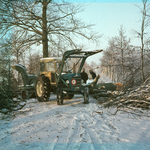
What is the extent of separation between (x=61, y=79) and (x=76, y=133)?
4.86 metres

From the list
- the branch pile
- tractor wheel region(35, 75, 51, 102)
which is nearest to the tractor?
tractor wheel region(35, 75, 51, 102)

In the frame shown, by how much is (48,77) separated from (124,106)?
456 cm

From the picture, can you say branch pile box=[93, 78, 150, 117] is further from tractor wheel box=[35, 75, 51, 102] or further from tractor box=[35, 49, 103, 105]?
tractor wheel box=[35, 75, 51, 102]

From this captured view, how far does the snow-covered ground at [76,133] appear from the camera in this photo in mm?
3334

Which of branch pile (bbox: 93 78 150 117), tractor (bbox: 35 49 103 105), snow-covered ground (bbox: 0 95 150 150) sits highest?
tractor (bbox: 35 49 103 105)

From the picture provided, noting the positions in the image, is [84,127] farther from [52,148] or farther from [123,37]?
[123,37]

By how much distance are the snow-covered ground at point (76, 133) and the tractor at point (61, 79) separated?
291cm

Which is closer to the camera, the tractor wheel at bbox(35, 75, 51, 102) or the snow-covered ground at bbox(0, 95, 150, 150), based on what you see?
the snow-covered ground at bbox(0, 95, 150, 150)

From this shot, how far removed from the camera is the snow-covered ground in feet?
10.9

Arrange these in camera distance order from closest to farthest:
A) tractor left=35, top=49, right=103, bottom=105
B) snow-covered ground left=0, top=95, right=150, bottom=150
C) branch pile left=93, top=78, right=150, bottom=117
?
1. snow-covered ground left=0, top=95, right=150, bottom=150
2. branch pile left=93, top=78, right=150, bottom=117
3. tractor left=35, top=49, right=103, bottom=105

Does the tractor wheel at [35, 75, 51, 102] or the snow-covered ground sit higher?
the tractor wheel at [35, 75, 51, 102]

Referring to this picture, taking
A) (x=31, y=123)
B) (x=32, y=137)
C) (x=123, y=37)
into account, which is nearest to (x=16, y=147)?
(x=32, y=137)

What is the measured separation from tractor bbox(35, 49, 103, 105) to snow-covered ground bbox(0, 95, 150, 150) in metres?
2.91

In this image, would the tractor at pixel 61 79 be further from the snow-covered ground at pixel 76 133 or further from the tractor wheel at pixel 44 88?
the snow-covered ground at pixel 76 133
